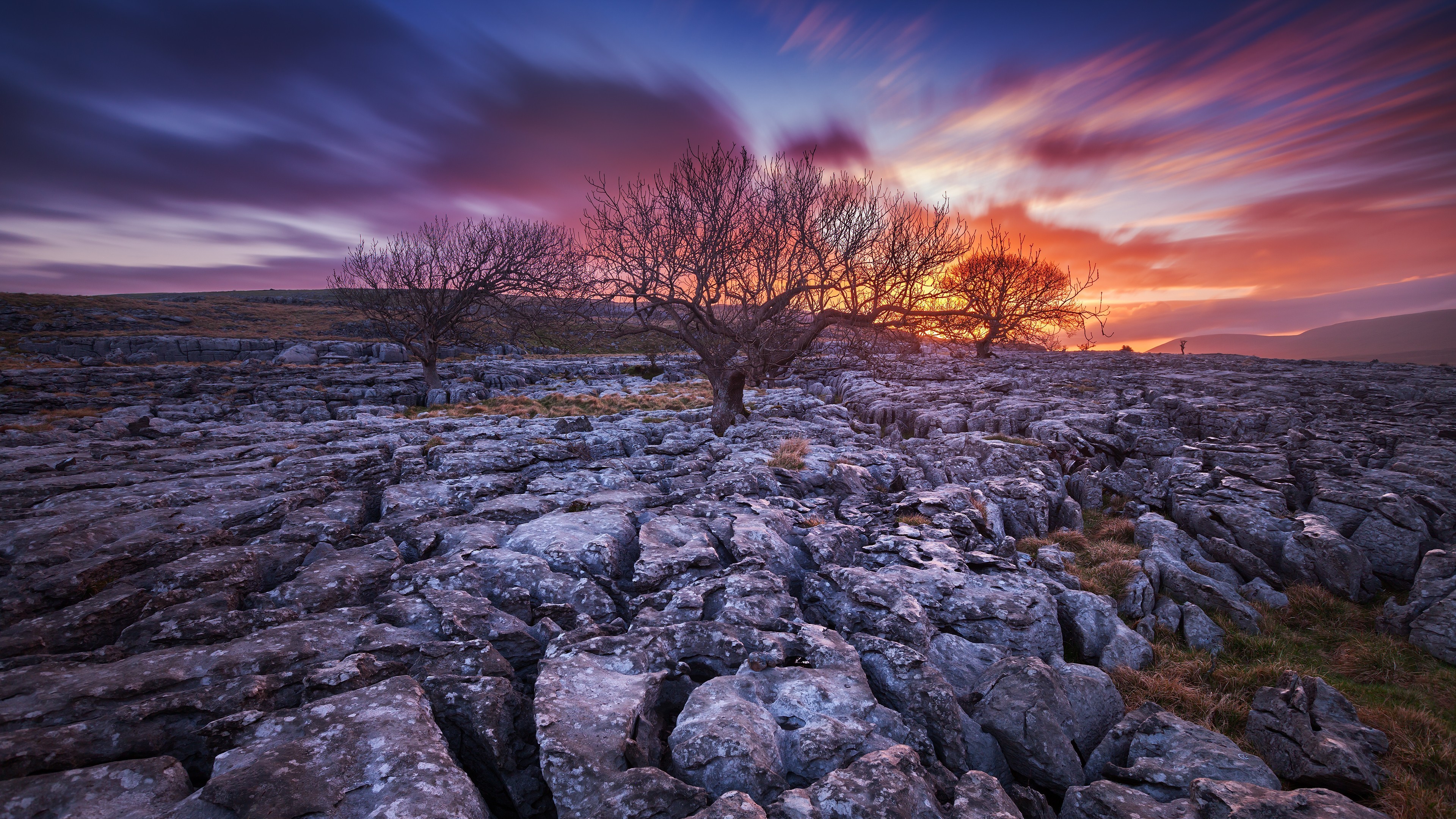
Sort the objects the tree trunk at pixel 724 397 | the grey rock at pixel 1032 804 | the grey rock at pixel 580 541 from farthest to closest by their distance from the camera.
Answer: the tree trunk at pixel 724 397
the grey rock at pixel 580 541
the grey rock at pixel 1032 804

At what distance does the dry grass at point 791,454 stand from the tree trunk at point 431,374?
32.1m

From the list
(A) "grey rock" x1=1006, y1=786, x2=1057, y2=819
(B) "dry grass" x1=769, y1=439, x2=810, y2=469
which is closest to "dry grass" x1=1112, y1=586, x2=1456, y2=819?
(A) "grey rock" x1=1006, y1=786, x2=1057, y2=819

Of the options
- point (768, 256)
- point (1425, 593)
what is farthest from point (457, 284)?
point (1425, 593)

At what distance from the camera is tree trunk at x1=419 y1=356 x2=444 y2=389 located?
3697 centimetres

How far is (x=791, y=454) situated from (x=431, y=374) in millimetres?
34271

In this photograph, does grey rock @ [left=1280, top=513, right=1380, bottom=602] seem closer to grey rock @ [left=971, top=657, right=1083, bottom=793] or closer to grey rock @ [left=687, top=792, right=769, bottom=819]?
grey rock @ [left=971, top=657, right=1083, bottom=793]

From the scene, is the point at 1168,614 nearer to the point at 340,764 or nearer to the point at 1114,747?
the point at 1114,747

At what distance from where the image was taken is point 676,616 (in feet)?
22.3

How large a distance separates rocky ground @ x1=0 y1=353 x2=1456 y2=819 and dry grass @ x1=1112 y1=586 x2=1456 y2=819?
326 mm

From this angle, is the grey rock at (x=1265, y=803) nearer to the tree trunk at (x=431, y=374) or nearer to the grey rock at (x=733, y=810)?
the grey rock at (x=733, y=810)

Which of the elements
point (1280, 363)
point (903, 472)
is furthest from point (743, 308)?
point (1280, 363)

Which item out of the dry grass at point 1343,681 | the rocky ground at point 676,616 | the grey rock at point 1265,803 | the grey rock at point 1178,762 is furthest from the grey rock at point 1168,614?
the grey rock at point 1265,803

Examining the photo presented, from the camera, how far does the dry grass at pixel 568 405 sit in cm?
2653

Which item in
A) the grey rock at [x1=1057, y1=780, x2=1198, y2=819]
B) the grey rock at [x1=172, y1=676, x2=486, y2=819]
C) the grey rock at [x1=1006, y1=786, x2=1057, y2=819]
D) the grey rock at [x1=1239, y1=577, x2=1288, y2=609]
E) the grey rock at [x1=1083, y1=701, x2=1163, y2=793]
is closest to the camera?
the grey rock at [x1=172, y1=676, x2=486, y2=819]
